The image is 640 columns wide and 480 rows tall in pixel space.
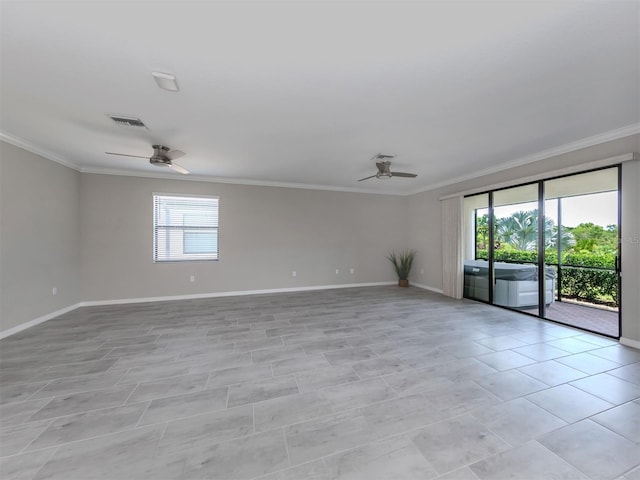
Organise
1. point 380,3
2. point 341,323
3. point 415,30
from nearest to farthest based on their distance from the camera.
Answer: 1. point 380,3
2. point 415,30
3. point 341,323

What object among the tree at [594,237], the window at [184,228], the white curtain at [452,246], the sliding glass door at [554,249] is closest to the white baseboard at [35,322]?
the window at [184,228]

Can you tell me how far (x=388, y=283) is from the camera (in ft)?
22.3

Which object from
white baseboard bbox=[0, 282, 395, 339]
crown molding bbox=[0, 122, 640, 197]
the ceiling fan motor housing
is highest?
crown molding bbox=[0, 122, 640, 197]

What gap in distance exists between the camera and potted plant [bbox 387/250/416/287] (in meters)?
6.55

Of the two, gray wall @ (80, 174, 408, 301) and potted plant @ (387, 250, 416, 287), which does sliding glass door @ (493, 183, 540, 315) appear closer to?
potted plant @ (387, 250, 416, 287)

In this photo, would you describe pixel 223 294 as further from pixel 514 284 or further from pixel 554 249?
pixel 554 249

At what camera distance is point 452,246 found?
531 centimetres

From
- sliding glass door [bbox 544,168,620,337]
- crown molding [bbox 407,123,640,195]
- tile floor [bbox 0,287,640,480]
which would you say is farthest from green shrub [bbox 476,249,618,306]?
crown molding [bbox 407,123,640,195]

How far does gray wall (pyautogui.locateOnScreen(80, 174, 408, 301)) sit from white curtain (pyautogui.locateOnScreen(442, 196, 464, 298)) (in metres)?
1.53

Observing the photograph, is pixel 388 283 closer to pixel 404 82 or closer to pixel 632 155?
pixel 632 155

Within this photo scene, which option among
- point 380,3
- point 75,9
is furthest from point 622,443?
point 75,9

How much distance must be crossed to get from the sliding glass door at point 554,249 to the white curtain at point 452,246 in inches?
10.5

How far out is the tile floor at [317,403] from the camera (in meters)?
1.42

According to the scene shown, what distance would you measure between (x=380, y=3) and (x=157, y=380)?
10.8 feet
